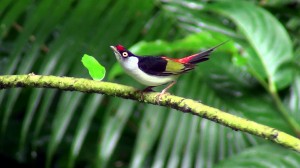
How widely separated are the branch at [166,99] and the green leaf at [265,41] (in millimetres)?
917

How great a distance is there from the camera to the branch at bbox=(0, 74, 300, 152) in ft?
2.27

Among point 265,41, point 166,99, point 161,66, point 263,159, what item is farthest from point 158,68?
point 265,41

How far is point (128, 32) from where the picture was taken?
1.88 m

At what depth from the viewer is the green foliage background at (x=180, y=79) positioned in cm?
169

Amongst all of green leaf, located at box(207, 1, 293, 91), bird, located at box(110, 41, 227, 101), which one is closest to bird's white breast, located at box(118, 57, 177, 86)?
bird, located at box(110, 41, 227, 101)

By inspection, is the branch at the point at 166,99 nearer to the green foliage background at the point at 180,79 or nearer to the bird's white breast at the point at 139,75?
the bird's white breast at the point at 139,75

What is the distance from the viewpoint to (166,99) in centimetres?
75

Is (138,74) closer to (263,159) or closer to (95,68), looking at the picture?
(95,68)

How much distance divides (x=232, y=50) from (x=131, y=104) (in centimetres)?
38

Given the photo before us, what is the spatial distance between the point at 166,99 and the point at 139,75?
3.9 inches

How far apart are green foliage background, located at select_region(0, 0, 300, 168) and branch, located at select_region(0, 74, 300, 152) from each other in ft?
2.64

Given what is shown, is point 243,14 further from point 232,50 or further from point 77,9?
point 77,9

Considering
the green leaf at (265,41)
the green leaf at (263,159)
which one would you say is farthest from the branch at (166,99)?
the green leaf at (265,41)

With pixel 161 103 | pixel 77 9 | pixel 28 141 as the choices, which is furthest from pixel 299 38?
pixel 161 103
